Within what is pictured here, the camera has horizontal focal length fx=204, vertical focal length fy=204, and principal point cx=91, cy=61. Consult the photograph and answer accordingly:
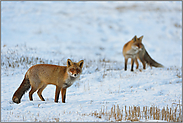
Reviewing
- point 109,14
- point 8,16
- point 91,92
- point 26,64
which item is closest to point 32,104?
point 91,92

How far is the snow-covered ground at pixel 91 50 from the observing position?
724 centimetres

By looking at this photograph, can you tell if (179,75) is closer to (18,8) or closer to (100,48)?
(100,48)

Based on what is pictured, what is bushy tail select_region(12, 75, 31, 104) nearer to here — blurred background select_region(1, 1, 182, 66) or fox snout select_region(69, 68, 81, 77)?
fox snout select_region(69, 68, 81, 77)

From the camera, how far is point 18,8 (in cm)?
3397

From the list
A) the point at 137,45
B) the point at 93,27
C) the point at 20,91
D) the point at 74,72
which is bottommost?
the point at 20,91

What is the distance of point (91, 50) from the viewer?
23.0m

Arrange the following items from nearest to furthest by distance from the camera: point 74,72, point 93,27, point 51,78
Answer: point 74,72 < point 51,78 < point 93,27

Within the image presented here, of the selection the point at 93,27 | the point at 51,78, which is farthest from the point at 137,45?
the point at 93,27

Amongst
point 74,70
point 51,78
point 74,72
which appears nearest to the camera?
point 74,72

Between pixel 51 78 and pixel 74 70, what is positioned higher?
pixel 74 70

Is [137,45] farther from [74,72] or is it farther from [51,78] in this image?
[51,78]

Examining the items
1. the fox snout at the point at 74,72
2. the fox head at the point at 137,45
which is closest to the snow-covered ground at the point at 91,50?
the fox snout at the point at 74,72

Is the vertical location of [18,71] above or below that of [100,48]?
below

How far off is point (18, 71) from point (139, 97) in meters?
7.23
